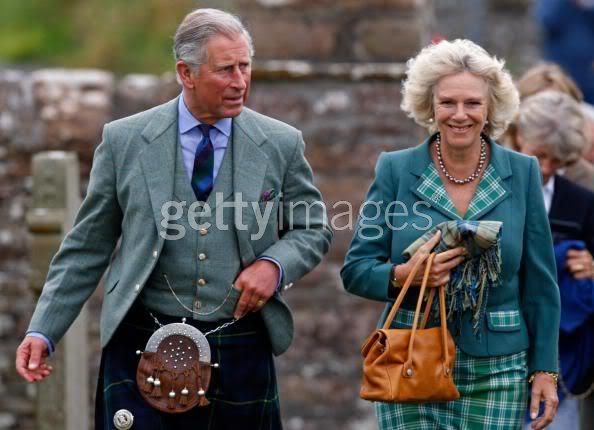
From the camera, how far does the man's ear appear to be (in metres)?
5.00

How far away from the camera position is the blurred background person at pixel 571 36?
9.99 metres

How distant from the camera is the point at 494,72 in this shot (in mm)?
5105

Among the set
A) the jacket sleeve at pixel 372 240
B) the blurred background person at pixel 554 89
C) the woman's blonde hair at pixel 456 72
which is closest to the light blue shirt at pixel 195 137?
the jacket sleeve at pixel 372 240

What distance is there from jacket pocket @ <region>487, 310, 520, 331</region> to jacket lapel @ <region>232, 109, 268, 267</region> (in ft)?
2.63

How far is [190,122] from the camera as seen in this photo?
5.08 m

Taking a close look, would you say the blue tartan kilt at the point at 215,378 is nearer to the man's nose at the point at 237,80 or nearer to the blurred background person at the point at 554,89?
the man's nose at the point at 237,80

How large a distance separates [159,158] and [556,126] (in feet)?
5.68

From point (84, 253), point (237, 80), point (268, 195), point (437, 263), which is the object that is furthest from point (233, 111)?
point (437, 263)

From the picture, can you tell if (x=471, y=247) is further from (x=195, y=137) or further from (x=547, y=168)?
(x=547, y=168)

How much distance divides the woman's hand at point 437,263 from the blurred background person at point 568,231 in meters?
0.89

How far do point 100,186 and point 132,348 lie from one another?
539 mm

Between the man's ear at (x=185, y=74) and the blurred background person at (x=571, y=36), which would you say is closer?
the man's ear at (x=185, y=74)

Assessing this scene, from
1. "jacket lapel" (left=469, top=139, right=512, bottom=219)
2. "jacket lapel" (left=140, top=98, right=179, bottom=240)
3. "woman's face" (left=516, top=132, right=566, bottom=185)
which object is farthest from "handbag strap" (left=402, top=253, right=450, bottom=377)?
"woman's face" (left=516, top=132, right=566, bottom=185)

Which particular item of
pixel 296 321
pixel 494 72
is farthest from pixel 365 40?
pixel 494 72
